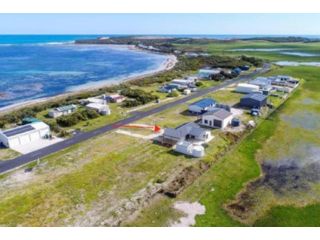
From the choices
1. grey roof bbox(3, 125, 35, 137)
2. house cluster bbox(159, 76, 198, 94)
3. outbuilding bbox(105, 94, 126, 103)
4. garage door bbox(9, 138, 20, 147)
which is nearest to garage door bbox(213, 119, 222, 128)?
outbuilding bbox(105, 94, 126, 103)

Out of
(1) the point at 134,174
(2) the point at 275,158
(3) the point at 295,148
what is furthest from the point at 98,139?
(3) the point at 295,148

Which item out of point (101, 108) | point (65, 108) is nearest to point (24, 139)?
point (65, 108)

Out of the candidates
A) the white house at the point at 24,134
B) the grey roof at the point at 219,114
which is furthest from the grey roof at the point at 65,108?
the grey roof at the point at 219,114

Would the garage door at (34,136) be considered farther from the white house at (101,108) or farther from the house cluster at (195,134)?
the house cluster at (195,134)

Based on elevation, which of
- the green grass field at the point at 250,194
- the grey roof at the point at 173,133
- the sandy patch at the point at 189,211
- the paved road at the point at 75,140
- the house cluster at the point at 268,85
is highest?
the grey roof at the point at 173,133

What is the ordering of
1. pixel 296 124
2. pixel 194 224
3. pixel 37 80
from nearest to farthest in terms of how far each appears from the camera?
pixel 194 224, pixel 296 124, pixel 37 80

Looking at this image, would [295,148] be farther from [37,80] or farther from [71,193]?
[37,80]
